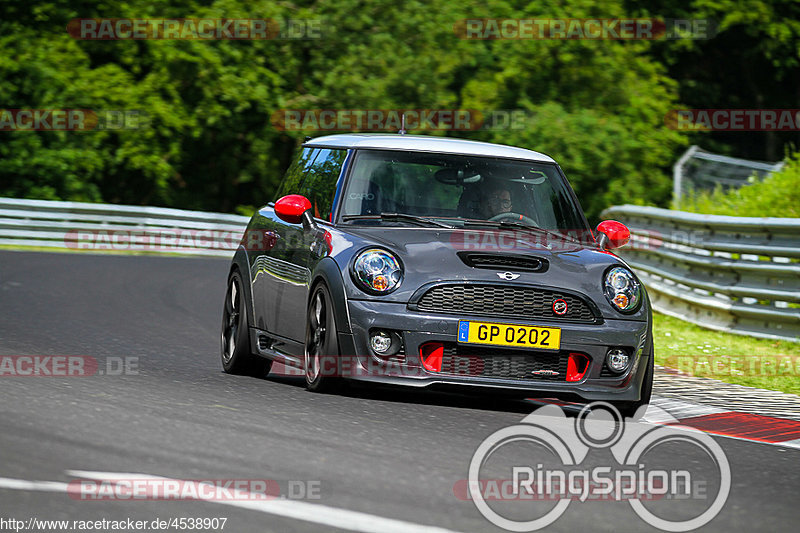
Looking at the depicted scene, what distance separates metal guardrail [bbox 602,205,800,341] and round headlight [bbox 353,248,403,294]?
19.2 ft

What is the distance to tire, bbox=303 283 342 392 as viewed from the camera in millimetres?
8016

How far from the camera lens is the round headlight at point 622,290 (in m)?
8.15

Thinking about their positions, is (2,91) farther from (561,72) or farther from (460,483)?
(460,483)

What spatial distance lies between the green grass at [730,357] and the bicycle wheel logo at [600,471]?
9.76 feet

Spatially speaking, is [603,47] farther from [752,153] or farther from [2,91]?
[2,91]

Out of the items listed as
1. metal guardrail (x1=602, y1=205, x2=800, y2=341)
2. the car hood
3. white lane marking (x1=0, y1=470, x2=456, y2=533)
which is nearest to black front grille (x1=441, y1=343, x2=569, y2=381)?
the car hood

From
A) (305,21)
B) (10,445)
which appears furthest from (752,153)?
(10,445)

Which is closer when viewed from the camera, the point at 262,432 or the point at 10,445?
the point at 10,445

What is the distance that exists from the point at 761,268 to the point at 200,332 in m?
5.27

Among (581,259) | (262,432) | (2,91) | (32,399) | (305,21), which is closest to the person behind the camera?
(262,432)

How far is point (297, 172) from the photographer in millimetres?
10102

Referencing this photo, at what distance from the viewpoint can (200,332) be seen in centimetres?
1266

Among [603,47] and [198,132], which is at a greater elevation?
[603,47]

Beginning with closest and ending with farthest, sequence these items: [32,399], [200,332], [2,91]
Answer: [32,399]
[200,332]
[2,91]
